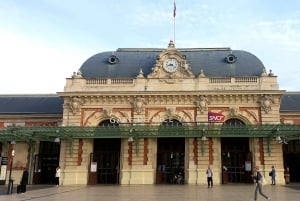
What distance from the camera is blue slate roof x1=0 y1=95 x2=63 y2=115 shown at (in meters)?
33.7

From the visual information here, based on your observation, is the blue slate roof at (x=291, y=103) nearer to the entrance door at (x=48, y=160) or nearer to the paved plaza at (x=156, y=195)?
the paved plaza at (x=156, y=195)

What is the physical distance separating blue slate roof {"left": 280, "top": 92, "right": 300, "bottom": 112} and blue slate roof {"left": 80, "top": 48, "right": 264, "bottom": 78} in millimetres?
5652

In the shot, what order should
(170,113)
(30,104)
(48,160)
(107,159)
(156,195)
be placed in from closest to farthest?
(156,195), (170,113), (107,159), (48,160), (30,104)

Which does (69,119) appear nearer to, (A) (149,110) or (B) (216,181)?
(A) (149,110)

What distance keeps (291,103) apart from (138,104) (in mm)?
15313

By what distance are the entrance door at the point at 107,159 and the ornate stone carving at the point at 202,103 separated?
23.0 feet

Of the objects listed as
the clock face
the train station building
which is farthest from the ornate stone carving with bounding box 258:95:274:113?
the clock face

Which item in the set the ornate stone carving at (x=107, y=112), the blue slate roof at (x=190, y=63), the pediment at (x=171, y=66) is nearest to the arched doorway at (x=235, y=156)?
the blue slate roof at (x=190, y=63)

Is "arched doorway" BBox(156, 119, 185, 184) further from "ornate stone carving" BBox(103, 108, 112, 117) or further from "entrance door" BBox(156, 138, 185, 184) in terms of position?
"ornate stone carving" BBox(103, 108, 112, 117)

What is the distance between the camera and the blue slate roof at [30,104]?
111 feet

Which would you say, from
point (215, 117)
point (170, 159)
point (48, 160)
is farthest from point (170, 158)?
point (48, 160)

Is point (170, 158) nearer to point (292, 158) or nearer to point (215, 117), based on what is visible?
point (215, 117)

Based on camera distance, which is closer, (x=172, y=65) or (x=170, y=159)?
(x=170, y=159)

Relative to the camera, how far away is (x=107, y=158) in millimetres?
28438
